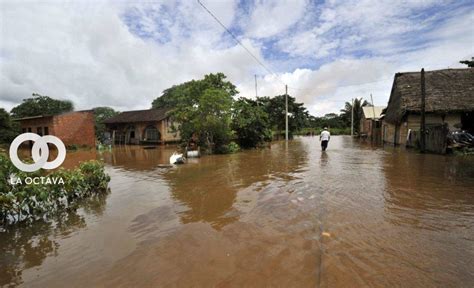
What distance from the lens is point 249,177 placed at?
9469 millimetres

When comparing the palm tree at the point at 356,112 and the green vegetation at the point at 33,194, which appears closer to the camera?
the green vegetation at the point at 33,194

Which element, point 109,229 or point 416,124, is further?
point 416,124

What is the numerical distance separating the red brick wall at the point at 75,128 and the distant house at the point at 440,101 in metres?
26.2

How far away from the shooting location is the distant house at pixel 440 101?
53.9ft

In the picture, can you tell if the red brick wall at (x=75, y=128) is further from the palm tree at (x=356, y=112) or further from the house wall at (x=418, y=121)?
the palm tree at (x=356, y=112)

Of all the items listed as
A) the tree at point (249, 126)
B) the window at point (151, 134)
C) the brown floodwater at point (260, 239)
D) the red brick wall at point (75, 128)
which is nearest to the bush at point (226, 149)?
the tree at point (249, 126)

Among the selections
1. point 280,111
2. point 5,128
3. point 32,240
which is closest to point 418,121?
point 32,240

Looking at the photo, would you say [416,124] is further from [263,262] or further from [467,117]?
[263,262]

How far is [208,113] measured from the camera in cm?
1738

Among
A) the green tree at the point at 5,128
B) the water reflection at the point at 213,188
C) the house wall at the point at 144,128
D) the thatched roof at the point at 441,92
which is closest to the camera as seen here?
the water reflection at the point at 213,188

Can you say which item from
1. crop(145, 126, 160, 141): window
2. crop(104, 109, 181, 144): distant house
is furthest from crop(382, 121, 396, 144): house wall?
crop(145, 126, 160, 141): window

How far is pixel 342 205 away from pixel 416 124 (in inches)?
600

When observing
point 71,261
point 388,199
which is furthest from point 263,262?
point 388,199

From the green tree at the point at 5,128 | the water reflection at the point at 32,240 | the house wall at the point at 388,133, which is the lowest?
the water reflection at the point at 32,240
